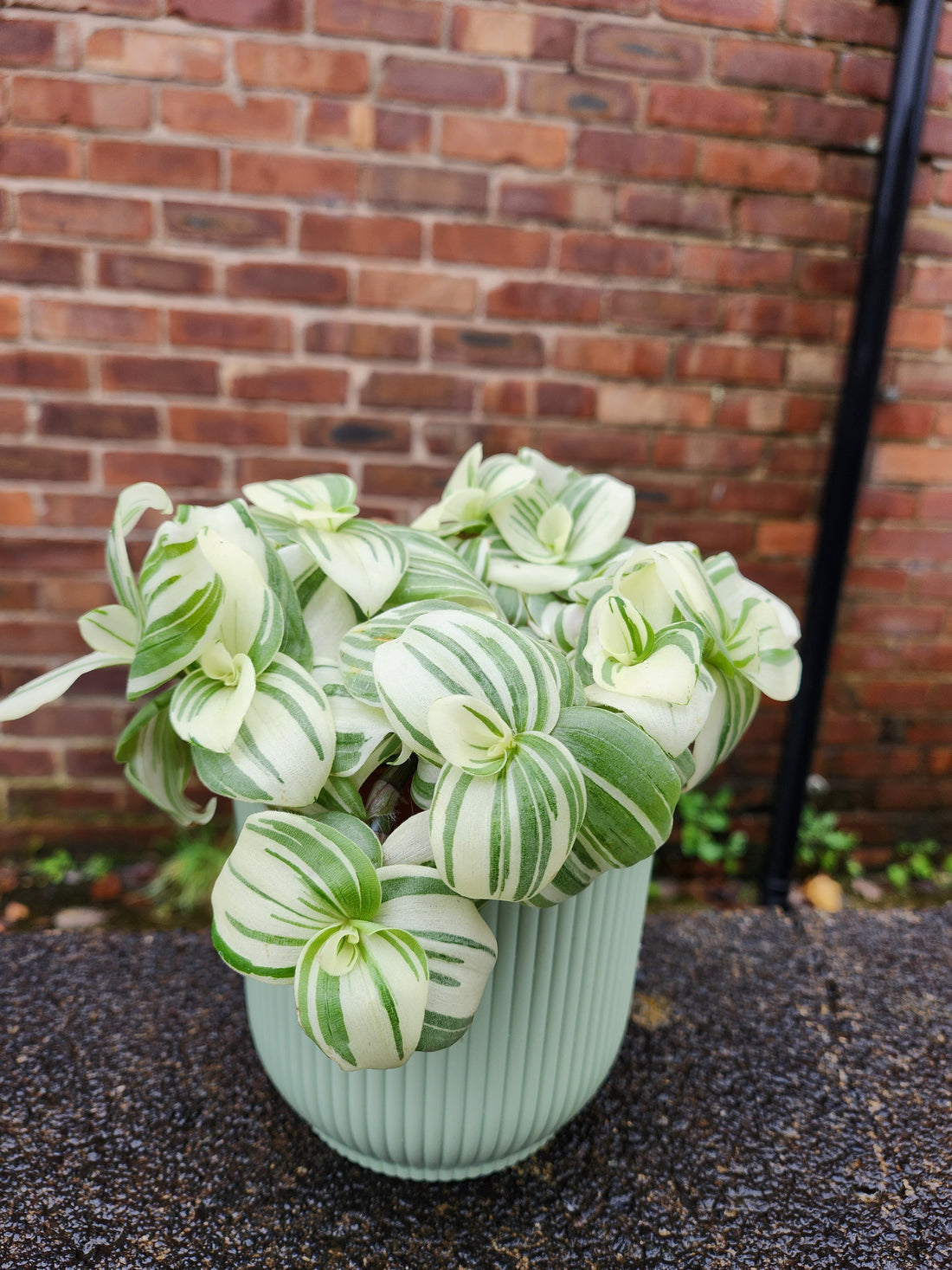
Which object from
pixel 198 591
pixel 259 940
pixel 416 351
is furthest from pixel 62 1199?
pixel 416 351

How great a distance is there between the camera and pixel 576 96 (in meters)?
1.27

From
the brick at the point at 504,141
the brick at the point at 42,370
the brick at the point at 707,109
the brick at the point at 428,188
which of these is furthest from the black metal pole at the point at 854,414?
the brick at the point at 42,370

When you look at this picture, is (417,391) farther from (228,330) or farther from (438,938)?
(438,938)

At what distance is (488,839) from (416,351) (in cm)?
100

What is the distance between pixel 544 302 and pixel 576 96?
0.93 ft

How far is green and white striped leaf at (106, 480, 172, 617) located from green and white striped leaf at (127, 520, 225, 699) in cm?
3

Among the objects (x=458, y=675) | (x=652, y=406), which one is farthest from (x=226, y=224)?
(x=458, y=675)

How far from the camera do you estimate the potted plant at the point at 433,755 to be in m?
0.53

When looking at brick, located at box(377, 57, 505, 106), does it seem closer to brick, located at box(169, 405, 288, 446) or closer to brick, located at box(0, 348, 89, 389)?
brick, located at box(169, 405, 288, 446)

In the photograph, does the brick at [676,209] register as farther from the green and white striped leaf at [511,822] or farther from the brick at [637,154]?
the green and white striped leaf at [511,822]

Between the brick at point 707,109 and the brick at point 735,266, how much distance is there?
164 mm

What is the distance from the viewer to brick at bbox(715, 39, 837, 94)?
1285 mm

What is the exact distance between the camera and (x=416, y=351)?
1.34 metres

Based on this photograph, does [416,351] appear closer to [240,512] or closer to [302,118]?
[302,118]
